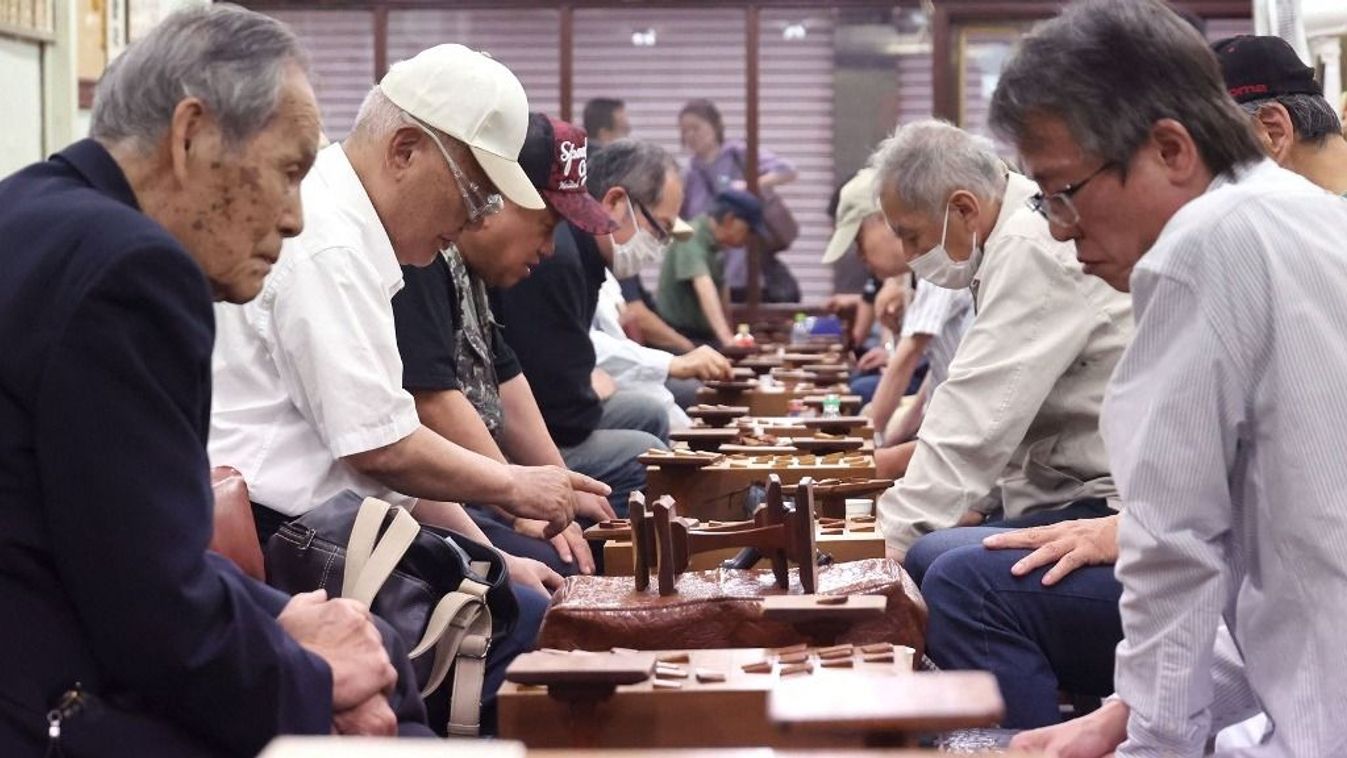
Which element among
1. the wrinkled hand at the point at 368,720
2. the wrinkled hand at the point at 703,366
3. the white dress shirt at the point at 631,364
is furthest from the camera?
the white dress shirt at the point at 631,364

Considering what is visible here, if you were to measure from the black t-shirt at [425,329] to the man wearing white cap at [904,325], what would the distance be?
1460 millimetres

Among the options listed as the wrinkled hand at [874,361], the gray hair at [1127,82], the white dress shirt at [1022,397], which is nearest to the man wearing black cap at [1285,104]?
the white dress shirt at [1022,397]

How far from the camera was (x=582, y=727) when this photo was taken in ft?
7.41

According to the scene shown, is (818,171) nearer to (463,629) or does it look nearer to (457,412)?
(457,412)

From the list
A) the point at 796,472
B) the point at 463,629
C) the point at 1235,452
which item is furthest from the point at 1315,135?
the point at 463,629

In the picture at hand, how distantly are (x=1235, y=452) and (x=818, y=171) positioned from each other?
9301 mm

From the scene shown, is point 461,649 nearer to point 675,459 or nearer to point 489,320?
point 675,459

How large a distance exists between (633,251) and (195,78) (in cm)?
444

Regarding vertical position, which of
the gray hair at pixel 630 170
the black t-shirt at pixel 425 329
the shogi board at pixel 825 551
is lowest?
the shogi board at pixel 825 551

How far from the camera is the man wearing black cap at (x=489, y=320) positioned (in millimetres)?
3660

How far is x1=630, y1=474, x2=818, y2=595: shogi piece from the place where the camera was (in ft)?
8.93

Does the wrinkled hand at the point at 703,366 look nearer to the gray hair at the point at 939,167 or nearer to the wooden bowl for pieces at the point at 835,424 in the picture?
the wooden bowl for pieces at the point at 835,424

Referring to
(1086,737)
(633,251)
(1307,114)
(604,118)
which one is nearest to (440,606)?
(1086,737)

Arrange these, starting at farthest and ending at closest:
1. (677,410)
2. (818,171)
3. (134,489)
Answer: (818,171)
(677,410)
(134,489)
